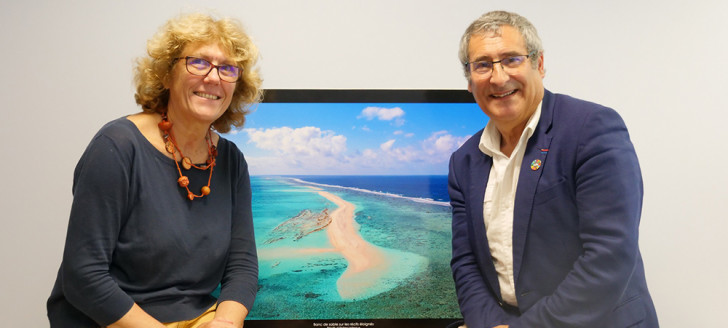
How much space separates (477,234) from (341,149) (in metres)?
0.75

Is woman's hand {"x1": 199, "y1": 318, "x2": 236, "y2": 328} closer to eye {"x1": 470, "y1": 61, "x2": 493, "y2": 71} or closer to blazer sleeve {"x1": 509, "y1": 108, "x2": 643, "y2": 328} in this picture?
blazer sleeve {"x1": 509, "y1": 108, "x2": 643, "y2": 328}

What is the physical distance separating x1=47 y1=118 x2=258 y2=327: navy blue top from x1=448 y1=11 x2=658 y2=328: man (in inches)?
34.3

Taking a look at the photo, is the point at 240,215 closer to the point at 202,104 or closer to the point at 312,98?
the point at 202,104

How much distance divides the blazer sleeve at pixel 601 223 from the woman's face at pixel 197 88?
1138 millimetres

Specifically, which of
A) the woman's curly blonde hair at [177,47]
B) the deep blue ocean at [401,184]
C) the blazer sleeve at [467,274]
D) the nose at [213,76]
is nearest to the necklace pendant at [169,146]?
the woman's curly blonde hair at [177,47]

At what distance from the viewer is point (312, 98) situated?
2113 mm

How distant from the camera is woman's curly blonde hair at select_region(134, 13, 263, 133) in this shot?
157 cm

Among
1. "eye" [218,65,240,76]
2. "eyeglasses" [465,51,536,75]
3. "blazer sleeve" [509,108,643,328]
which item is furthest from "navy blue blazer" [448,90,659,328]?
"eye" [218,65,240,76]

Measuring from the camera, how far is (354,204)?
215 cm

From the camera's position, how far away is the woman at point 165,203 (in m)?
1.41

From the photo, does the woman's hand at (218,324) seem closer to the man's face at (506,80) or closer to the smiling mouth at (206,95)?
the smiling mouth at (206,95)

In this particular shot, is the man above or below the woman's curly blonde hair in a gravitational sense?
below

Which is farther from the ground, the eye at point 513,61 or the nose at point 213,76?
the eye at point 513,61

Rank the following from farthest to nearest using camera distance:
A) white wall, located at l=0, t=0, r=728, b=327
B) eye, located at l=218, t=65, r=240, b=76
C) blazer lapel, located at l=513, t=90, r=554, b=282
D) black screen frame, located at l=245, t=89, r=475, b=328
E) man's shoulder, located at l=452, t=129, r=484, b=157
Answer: white wall, located at l=0, t=0, r=728, b=327, black screen frame, located at l=245, t=89, r=475, b=328, man's shoulder, located at l=452, t=129, r=484, b=157, eye, located at l=218, t=65, r=240, b=76, blazer lapel, located at l=513, t=90, r=554, b=282
